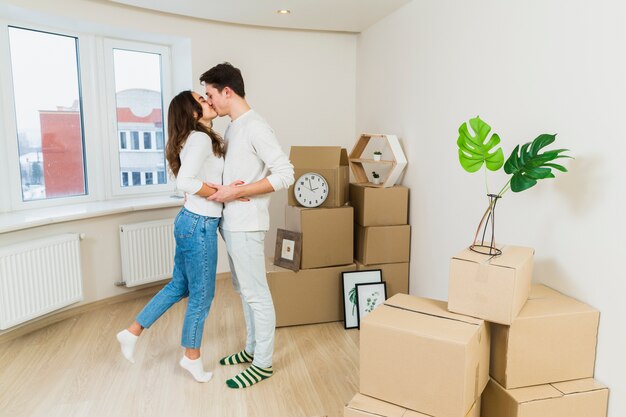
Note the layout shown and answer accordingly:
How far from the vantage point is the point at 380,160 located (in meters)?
3.12

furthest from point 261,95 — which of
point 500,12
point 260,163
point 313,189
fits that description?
point 500,12

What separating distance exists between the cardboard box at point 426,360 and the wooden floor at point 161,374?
2.10 ft

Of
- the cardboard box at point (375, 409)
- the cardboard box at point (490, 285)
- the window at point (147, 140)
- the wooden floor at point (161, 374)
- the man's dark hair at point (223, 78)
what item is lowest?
the wooden floor at point (161, 374)

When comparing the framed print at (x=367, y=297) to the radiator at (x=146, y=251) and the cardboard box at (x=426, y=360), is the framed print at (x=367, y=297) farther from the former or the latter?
the radiator at (x=146, y=251)

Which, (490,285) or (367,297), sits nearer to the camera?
(490,285)

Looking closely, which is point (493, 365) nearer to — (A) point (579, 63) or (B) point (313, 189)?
(A) point (579, 63)

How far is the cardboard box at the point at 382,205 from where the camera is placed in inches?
116

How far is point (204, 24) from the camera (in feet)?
11.9

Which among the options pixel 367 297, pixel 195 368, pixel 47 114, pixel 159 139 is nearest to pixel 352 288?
pixel 367 297

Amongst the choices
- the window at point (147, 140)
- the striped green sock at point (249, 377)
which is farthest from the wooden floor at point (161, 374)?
the window at point (147, 140)

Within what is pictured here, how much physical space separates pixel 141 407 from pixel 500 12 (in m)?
2.41

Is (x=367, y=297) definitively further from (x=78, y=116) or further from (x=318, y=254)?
(x=78, y=116)

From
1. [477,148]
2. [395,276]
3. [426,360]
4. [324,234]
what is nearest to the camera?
[426,360]

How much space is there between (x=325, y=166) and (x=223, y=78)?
3.39 feet
